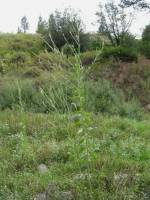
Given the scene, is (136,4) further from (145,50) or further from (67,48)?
(67,48)

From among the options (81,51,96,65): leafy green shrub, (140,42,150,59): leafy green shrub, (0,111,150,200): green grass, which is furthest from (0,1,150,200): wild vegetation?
(140,42,150,59): leafy green shrub

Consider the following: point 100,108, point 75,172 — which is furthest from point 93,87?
point 75,172

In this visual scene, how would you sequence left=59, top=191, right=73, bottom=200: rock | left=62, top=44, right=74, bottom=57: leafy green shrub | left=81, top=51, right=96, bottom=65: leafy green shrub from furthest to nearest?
left=81, top=51, right=96, bottom=65: leafy green shrub → left=59, top=191, right=73, bottom=200: rock → left=62, top=44, right=74, bottom=57: leafy green shrub

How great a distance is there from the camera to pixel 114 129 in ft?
25.5

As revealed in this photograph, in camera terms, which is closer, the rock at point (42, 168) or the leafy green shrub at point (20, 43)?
the rock at point (42, 168)

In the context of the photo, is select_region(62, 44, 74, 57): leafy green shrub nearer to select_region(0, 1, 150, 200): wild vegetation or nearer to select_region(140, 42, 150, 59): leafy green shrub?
select_region(0, 1, 150, 200): wild vegetation

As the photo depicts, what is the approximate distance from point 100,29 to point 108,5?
1.28 metres

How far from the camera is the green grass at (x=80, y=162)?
4.44 metres

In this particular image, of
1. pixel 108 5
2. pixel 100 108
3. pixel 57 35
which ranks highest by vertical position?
pixel 108 5

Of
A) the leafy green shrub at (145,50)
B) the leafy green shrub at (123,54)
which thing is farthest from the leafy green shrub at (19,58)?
the leafy green shrub at (145,50)

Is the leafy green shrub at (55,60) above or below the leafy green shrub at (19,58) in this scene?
above

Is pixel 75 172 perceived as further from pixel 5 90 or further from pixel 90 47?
pixel 90 47

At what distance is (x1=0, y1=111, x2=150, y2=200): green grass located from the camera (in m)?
4.44

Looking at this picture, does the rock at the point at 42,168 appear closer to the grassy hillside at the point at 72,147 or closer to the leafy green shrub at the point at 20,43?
the grassy hillside at the point at 72,147
